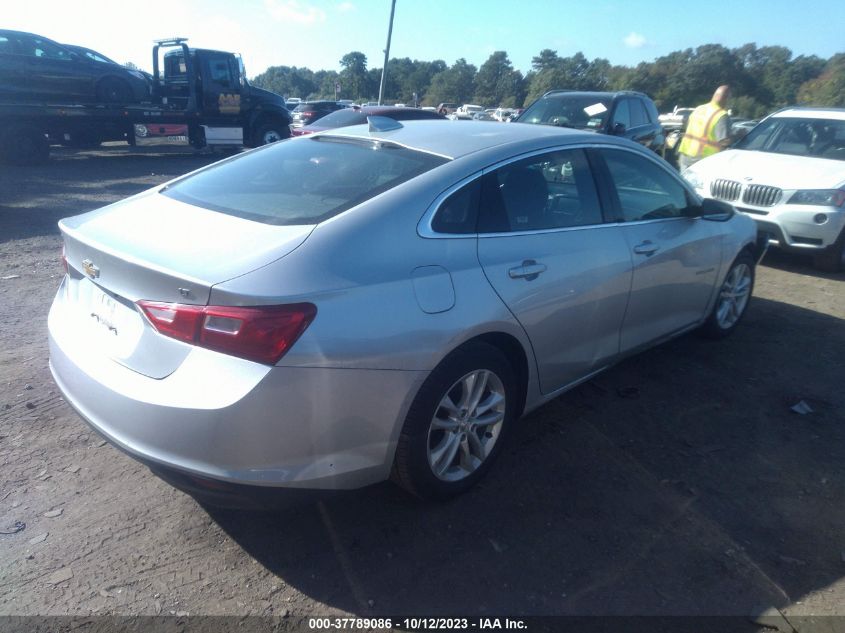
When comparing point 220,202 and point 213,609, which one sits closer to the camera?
point 213,609

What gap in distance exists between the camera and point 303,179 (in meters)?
3.17

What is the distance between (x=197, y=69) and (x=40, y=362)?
14835 mm

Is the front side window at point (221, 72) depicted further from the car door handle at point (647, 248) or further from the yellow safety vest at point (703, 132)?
the car door handle at point (647, 248)

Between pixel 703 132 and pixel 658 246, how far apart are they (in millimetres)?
6414

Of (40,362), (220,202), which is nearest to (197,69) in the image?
(40,362)

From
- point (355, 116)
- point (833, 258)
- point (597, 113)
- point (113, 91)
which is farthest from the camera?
point (113, 91)

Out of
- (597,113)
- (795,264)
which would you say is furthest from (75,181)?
(795,264)

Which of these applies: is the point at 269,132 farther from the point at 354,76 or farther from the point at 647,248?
the point at 354,76

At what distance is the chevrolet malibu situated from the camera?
7.45 feet

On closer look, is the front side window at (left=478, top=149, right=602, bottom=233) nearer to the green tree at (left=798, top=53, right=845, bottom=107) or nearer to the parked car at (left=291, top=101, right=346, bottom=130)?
the parked car at (left=291, top=101, right=346, bottom=130)

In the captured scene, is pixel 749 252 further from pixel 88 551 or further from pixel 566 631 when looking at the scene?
pixel 88 551

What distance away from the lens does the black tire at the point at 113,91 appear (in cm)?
1550

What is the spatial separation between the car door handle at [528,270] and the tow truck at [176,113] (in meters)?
14.9

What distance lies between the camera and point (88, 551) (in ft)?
8.80
